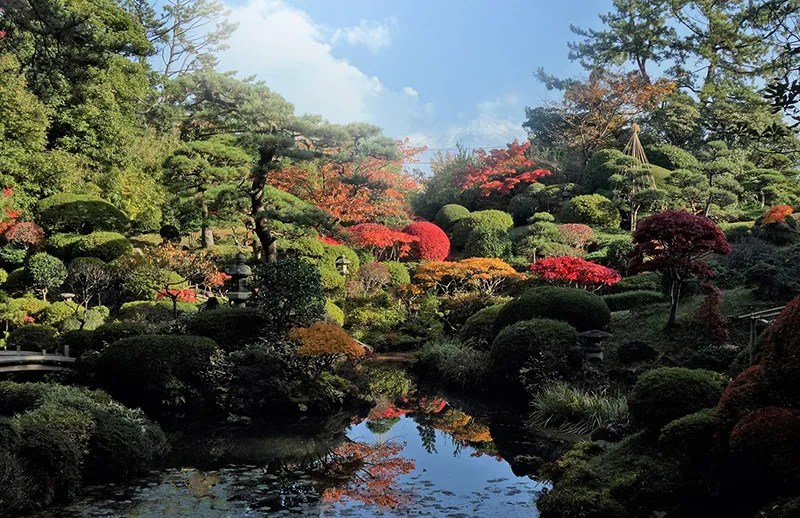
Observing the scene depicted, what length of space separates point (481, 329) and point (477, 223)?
370 inches

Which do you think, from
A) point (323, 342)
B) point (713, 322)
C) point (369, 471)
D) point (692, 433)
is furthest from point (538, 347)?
point (692, 433)

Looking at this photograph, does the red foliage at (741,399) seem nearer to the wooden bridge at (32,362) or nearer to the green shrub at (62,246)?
the wooden bridge at (32,362)

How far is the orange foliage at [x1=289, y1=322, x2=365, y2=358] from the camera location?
10.6 metres

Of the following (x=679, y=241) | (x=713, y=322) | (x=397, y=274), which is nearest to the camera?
(x=713, y=322)

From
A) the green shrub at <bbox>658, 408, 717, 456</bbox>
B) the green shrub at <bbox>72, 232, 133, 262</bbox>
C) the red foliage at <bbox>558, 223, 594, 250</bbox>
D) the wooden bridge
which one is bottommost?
the wooden bridge

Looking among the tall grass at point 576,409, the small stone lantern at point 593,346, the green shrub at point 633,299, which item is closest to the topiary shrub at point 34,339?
the tall grass at point 576,409

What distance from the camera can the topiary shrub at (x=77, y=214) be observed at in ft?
62.2

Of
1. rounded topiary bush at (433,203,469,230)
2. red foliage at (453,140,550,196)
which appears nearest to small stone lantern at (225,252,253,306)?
rounded topiary bush at (433,203,469,230)

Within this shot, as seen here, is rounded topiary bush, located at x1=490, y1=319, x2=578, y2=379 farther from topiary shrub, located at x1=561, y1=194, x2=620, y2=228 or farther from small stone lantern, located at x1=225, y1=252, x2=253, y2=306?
topiary shrub, located at x1=561, y1=194, x2=620, y2=228

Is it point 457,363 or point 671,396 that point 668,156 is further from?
point 671,396

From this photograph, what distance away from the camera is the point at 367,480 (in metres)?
7.38

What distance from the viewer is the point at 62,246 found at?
18.5 m

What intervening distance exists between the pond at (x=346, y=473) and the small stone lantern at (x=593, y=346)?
179 centimetres

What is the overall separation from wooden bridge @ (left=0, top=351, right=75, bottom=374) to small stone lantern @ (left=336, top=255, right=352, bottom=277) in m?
7.42
